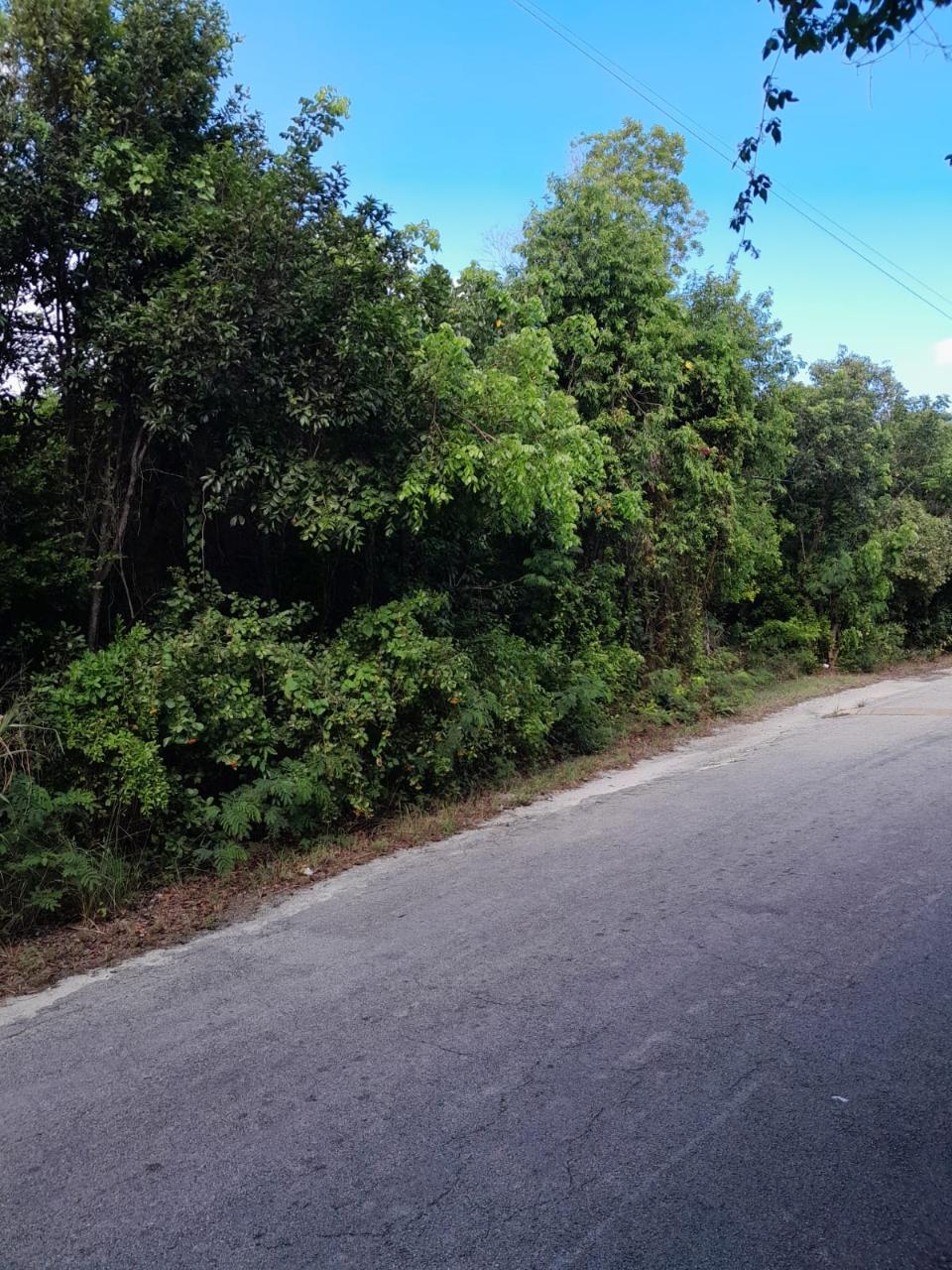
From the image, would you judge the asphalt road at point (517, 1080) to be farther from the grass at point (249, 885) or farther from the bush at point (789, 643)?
the bush at point (789, 643)

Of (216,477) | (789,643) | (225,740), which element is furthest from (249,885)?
(789,643)

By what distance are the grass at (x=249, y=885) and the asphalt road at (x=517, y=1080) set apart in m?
0.33

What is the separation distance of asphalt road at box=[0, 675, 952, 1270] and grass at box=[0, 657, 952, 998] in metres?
0.33

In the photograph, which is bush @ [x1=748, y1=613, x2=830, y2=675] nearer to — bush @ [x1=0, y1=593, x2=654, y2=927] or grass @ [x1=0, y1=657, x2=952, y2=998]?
grass @ [x1=0, y1=657, x2=952, y2=998]

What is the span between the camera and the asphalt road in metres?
2.77

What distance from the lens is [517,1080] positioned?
140 inches

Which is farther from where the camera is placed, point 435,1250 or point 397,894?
point 397,894

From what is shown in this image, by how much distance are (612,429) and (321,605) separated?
5.60 m

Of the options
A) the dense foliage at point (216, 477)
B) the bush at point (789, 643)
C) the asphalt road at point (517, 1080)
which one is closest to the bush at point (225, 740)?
the dense foliage at point (216, 477)

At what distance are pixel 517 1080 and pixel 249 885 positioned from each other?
3.22 m

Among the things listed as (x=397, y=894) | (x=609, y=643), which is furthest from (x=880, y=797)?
(x=609, y=643)

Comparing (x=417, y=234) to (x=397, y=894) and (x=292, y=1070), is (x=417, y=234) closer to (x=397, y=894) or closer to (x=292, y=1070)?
(x=397, y=894)

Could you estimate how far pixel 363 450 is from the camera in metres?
7.86

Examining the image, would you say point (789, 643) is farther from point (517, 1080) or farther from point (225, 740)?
point (517, 1080)
